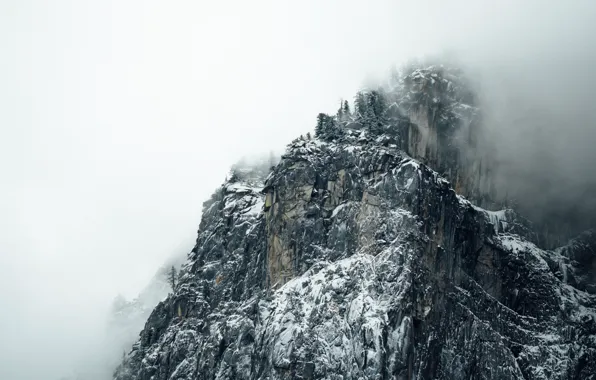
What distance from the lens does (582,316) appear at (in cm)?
18575

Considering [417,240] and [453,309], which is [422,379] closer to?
[453,309]

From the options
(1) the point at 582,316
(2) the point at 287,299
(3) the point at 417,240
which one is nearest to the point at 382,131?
(3) the point at 417,240

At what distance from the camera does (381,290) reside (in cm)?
16825

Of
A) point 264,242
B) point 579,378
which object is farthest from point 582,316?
point 264,242

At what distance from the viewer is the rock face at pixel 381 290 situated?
166750 mm

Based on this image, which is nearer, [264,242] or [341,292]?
[341,292]

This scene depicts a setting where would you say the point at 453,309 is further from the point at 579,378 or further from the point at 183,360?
the point at 183,360

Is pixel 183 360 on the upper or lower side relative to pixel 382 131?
lower

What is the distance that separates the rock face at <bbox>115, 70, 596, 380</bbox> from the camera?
167 metres

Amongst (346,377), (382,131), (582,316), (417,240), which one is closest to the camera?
(346,377)

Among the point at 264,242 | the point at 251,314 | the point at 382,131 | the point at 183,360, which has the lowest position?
the point at 183,360

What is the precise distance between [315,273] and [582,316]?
61.8 meters

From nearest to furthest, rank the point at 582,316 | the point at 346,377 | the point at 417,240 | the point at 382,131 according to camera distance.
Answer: the point at 346,377
the point at 417,240
the point at 582,316
the point at 382,131

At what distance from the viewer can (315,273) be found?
181 m
